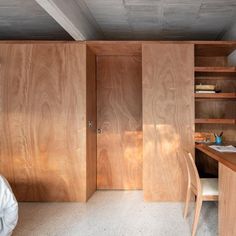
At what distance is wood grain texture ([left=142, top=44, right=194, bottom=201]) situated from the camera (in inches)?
114

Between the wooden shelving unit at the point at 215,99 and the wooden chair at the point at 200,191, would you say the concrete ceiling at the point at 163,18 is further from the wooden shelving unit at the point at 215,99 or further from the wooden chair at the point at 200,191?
the wooden chair at the point at 200,191

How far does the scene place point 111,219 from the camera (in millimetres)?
2463

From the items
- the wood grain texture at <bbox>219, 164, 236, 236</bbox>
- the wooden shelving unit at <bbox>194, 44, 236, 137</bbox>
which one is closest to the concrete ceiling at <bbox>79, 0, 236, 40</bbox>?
the wooden shelving unit at <bbox>194, 44, 236, 137</bbox>

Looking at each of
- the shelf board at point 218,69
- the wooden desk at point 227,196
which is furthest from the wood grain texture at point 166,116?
the wooden desk at point 227,196

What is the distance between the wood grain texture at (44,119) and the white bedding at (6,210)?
1.10m

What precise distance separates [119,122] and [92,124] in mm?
453

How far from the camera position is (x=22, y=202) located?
2.93m

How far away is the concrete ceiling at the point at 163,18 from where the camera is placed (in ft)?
8.30

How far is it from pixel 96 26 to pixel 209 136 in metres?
2.27

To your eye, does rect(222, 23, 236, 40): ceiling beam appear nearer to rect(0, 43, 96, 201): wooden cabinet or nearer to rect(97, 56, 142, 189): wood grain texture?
rect(97, 56, 142, 189): wood grain texture

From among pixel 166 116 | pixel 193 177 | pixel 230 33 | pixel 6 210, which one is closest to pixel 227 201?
pixel 193 177

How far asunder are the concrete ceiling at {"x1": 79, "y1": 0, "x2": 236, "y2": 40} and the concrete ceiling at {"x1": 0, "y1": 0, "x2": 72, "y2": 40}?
585 millimetres

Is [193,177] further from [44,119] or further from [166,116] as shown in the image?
[44,119]

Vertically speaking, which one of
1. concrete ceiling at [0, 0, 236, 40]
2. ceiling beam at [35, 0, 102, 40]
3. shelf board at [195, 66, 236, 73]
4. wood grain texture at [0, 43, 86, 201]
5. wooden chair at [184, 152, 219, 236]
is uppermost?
concrete ceiling at [0, 0, 236, 40]
